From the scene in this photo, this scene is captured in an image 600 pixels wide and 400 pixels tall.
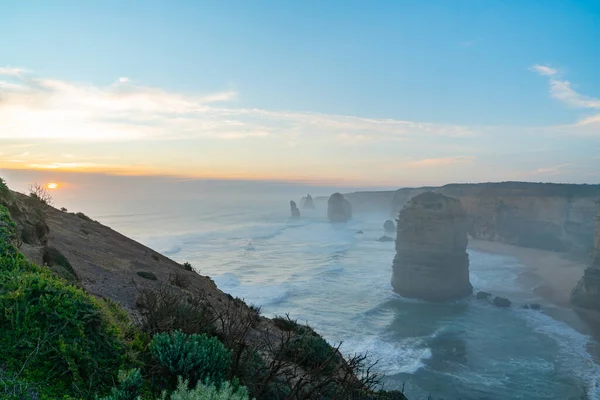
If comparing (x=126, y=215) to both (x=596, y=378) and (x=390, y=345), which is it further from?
(x=596, y=378)

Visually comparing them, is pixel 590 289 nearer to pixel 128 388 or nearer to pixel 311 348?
pixel 311 348

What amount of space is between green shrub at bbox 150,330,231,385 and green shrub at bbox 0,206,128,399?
20.2 inches

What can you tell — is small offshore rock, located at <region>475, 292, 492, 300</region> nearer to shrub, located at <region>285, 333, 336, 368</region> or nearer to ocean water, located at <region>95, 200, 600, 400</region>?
ocean water, located at <region>95, 200, 600, 400</region>

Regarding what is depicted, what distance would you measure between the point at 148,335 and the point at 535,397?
77.5ft

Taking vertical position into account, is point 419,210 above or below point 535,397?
above

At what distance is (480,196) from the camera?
80375mm

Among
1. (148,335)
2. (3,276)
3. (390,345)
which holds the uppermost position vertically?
(3,276)

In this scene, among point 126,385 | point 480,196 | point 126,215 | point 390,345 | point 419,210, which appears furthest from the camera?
point 126,215

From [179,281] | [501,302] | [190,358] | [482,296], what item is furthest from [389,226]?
[190,358]

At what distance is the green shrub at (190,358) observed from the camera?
17.1 ft

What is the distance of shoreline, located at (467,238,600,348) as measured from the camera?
3403 cm

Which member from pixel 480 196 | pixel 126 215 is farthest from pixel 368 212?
pixel 126 215

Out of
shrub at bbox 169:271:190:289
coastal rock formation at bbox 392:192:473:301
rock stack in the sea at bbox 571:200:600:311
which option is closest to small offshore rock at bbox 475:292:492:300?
coastal rock formation at bbox 392:192:473:301

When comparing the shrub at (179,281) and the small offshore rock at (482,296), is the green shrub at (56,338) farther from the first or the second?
the small offshore rock at (482,296)
